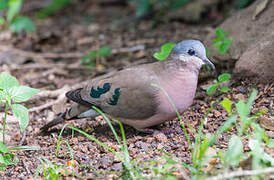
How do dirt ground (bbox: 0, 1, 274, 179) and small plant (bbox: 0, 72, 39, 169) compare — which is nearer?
small plant (bbox: 0, 72, 39, 169)

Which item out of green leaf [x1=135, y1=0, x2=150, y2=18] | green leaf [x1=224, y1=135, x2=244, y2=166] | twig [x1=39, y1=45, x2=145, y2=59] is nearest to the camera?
green leaf [x1=224, y1=135, x2=244, y2=166]

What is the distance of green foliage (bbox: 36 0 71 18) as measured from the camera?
8.27 m

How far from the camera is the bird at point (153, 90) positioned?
3.45 m

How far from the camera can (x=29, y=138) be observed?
4145 mm

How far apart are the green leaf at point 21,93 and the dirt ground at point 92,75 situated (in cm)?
55

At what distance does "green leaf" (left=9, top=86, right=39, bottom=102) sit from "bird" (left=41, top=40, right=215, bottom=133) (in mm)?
689

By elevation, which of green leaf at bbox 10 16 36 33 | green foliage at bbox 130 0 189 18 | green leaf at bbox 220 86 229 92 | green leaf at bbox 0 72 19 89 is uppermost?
green foliage at bbox 130 0 189 18

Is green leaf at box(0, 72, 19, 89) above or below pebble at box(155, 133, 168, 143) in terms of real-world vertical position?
above

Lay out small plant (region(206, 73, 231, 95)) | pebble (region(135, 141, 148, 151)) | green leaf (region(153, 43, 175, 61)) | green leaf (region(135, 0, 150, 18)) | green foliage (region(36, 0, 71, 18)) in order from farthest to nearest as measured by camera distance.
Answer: green foliage (region(36, 0, 71, 18)), green leaf (region(135, 0, 150, 18)), green leaf (region(153, 43, 175, 61)), small plant (region(206, 73, 231, 95)), pebble (region(135, 141, 148, 151))

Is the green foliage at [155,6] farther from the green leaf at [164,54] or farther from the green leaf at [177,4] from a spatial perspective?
the green leaf at [164,54]

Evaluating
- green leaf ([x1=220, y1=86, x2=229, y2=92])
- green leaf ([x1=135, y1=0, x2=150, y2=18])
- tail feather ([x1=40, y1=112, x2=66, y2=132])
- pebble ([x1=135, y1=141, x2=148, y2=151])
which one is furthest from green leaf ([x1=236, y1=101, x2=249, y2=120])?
green leaf ([x1=135, y1=0, x2=150, y2=18])

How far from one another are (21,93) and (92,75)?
7.47 ft

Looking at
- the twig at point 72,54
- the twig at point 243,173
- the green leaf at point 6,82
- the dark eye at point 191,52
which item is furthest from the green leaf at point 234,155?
the twig at point 72,54

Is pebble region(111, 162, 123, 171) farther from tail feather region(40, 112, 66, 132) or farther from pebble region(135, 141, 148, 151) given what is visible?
tail feather region(40, 112, 66, 132)
